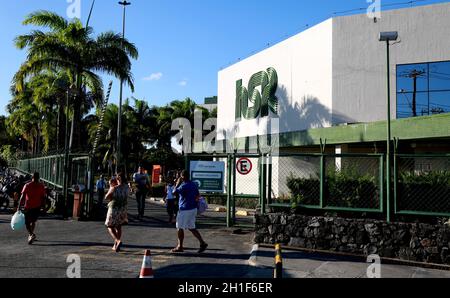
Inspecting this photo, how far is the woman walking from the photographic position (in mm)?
9414

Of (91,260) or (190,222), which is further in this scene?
(190,222)

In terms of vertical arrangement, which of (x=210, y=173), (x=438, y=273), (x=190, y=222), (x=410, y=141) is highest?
(x=410, y=141)

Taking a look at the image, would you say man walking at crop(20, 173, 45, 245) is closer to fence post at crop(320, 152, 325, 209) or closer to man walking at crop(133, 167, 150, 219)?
man walking at crop(133, 167, 150, 219)

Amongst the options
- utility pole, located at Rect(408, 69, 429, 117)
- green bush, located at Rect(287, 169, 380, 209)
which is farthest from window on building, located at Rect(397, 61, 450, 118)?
green bush, located at Rect(287, 169, 380, 209)

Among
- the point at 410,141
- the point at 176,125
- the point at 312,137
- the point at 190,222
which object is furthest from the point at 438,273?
the point at 176,125

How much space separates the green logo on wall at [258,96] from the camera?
90.3ft

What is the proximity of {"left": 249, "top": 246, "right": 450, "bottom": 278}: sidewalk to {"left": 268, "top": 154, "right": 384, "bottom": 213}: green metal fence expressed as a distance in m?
1.28

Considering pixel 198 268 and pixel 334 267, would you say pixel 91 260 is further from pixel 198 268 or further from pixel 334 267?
pixel 334 267

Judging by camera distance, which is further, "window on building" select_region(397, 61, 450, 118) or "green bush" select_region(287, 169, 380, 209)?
"window on building" select_region(397, 61, 450, 118)

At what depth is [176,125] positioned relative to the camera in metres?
45.5

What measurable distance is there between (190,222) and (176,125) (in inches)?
1437

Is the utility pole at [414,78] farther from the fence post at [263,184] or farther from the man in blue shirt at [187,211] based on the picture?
the man in blue shirt at [187,211]

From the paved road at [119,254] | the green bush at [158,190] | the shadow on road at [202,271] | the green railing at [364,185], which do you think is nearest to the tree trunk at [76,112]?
the paved road at [119,254]

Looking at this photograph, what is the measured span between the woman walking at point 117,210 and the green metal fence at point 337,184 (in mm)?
3440
